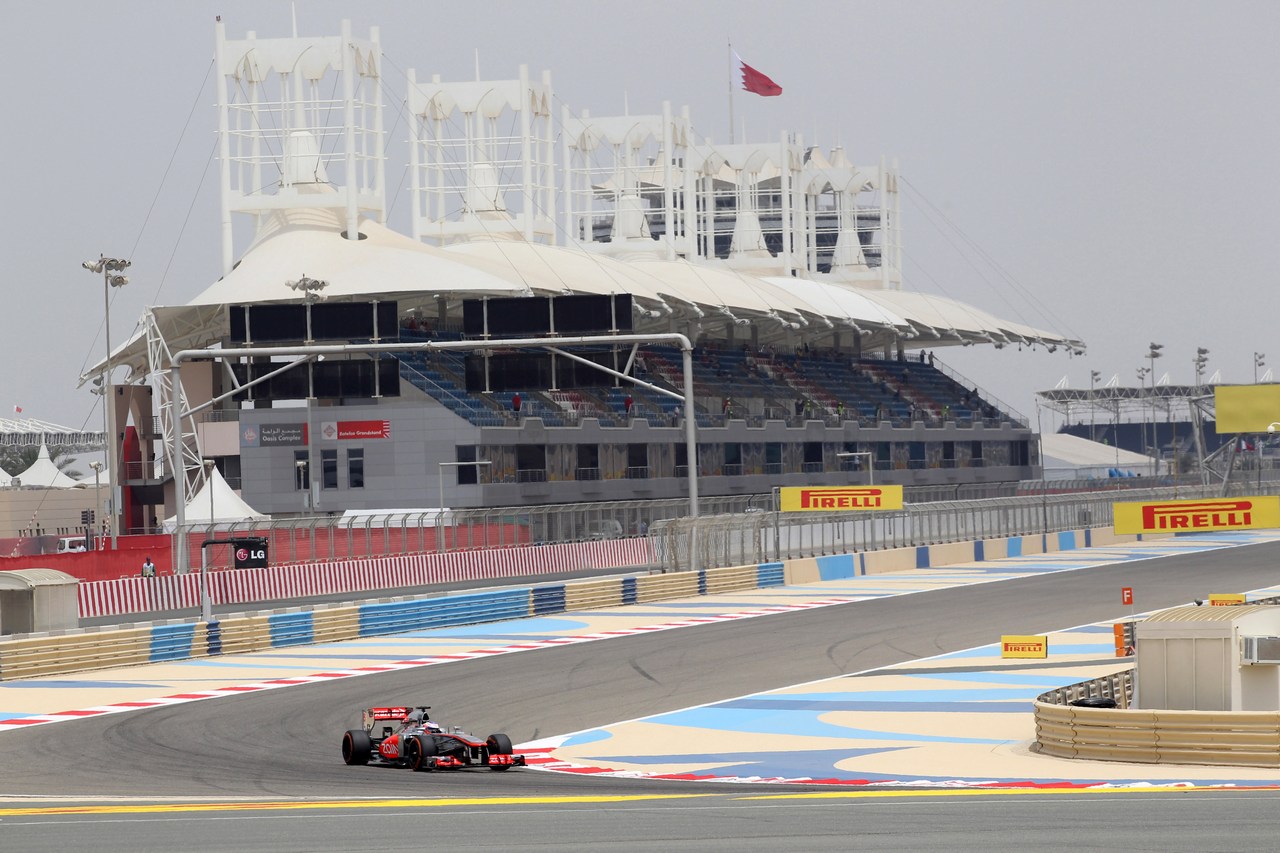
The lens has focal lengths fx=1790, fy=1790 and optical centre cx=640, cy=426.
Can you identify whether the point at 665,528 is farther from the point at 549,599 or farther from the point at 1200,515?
the point at 1200,515

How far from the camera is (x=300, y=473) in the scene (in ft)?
226

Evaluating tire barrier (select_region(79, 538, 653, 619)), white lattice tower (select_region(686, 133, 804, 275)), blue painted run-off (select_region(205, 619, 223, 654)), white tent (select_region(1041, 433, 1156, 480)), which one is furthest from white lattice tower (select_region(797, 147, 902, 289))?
blue painted run-off (select_region(205, 619, 223, 654))

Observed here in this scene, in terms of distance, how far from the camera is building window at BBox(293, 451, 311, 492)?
68.5m

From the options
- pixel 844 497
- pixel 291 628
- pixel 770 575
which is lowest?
pixel 770 575

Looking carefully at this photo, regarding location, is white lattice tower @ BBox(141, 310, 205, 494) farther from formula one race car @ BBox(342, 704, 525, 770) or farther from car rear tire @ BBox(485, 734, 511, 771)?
car rear tire @ BBox(485, 734, 511, 771)

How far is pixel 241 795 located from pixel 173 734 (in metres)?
5.18

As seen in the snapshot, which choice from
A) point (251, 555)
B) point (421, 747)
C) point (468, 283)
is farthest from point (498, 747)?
point (468, 283)

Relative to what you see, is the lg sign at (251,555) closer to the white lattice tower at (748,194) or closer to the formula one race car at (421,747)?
the formula one race car at (421,747)

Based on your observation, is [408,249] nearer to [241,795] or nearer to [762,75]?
[762,75]

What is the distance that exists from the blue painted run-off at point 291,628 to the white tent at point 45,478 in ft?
256

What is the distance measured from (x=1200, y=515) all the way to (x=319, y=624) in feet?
89.0

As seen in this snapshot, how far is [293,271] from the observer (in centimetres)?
7131

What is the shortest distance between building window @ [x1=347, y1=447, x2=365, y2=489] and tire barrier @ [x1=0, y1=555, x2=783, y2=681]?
Answer: 2886cm

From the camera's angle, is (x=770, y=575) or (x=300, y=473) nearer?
(x=770, y=575)
